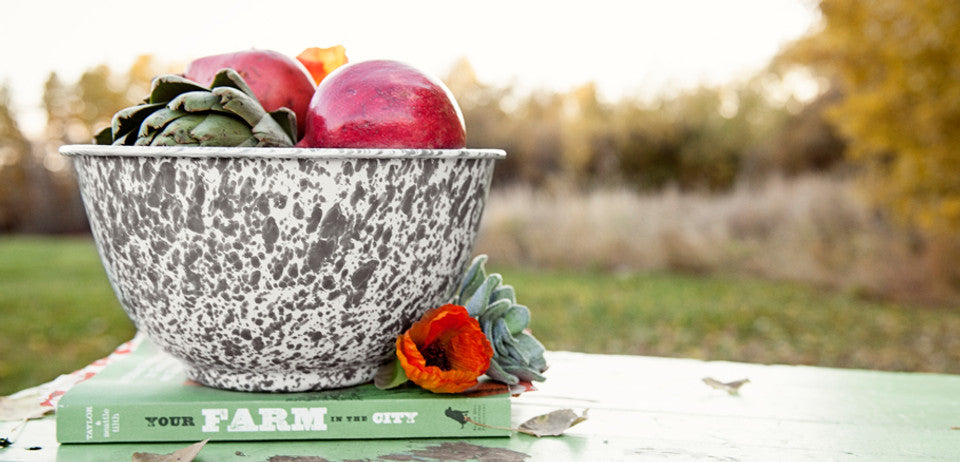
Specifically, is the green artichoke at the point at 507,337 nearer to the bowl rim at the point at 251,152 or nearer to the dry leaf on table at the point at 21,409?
the bowl rim at the point at 251,152

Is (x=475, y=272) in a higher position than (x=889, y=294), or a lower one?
higher

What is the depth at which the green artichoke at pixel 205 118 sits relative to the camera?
79cm

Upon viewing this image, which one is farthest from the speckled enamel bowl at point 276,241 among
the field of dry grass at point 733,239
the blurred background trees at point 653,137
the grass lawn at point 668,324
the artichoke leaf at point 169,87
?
the blurred background trees at point 653,137

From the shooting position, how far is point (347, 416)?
0.86m

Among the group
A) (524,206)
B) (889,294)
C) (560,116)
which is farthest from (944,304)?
(560,116)

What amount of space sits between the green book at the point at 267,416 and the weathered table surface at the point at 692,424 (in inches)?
0.5

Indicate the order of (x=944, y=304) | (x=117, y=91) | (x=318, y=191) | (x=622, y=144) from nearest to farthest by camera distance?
(x=318, y=191), (x=944, y=304), (x=622, y=144), (x=117, y=91)

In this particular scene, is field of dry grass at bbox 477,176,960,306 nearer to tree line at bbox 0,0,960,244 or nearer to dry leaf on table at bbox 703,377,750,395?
tree line at bbox 0,0,960,244

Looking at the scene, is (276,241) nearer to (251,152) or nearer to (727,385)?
(251,152)

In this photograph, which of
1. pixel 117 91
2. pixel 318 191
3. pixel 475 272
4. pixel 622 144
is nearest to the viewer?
pixel 318 191

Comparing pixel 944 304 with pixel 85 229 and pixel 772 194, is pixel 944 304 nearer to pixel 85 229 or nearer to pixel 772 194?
pixel 772 194

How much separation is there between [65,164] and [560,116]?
8399 millimetres

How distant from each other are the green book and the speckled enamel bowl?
1.9 inches

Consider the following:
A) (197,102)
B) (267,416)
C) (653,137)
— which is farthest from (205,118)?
(653,137)
